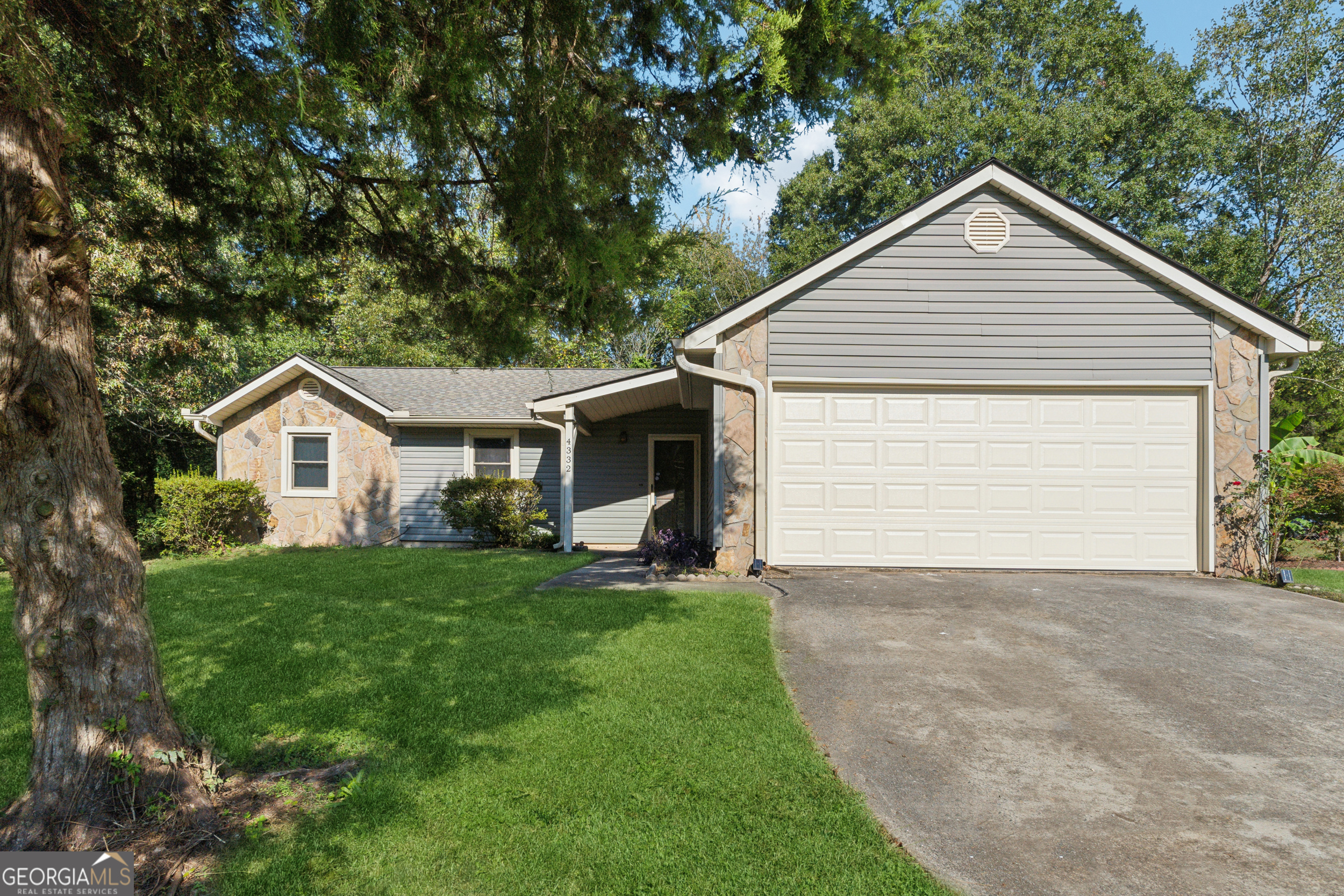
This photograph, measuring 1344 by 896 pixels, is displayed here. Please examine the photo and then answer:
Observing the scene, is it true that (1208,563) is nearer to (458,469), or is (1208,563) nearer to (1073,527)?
(1073,527)

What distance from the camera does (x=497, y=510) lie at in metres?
12.8

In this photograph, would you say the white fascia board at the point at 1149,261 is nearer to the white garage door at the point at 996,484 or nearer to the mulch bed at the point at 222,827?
the white garage door at the point at 996,484

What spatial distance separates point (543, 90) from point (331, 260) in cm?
280

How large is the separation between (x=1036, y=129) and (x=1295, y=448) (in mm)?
14883

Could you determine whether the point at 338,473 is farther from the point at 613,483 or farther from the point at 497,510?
the point at 613,483

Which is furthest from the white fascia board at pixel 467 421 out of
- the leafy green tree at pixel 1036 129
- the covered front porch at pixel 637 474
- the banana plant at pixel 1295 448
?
the leafy green tree at pixel 1036 129

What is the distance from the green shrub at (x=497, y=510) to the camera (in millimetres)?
12781

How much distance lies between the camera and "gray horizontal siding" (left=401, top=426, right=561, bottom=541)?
1373 cm

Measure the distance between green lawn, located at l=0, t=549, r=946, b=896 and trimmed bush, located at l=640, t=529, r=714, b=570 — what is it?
63.2 inches

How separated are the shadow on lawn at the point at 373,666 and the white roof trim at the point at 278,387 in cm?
519

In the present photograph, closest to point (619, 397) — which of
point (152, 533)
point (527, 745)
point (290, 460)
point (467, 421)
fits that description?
point (467, 421)

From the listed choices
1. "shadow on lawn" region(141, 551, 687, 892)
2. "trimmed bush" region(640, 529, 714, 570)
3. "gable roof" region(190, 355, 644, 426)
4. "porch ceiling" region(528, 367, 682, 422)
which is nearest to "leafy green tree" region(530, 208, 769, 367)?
"gable roof" region(190, 355, 644, 426)

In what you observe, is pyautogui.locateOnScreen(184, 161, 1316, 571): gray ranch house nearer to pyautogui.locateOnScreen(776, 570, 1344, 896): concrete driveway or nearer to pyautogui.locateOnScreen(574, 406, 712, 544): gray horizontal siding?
pyautogui.locateOnScreen(776, 570, 1344, 896): concrete driveway

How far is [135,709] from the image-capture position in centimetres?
265
